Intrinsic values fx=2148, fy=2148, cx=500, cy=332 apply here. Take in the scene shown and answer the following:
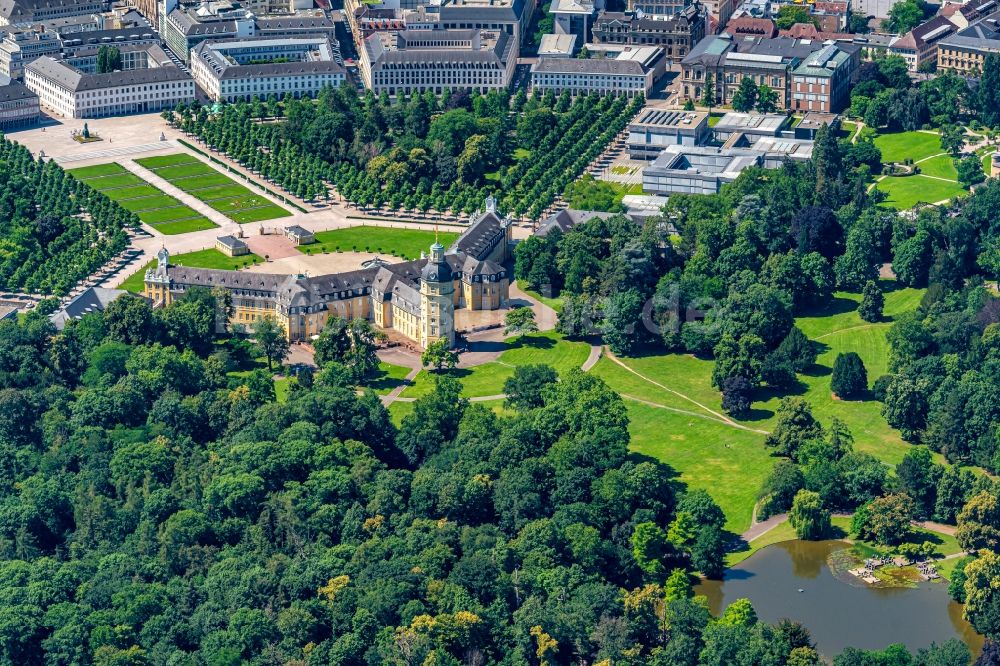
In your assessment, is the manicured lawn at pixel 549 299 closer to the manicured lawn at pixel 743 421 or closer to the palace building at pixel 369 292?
the palace building at pixel 369 292

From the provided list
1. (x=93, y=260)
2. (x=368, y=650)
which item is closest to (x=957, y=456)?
(x=368, y=650)

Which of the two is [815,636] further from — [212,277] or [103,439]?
[212,277]

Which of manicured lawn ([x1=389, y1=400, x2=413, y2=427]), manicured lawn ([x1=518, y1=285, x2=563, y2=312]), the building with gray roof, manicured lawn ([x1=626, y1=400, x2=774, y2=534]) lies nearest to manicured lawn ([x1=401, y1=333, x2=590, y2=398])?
manicured lawn ([x1=389, y1=400, x2=413, y2=427])

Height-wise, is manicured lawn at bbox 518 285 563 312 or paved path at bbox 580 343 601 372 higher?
manicured lawn at bbox 518 285 563 312

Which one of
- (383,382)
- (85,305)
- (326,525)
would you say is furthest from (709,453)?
(85,305)

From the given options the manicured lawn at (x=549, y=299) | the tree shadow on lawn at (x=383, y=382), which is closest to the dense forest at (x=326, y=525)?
the tree shadow on lawn at (x=383, y=382)

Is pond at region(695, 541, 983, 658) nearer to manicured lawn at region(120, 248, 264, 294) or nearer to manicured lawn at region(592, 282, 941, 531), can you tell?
manicured lawn at region(592, 282, 941, 531)

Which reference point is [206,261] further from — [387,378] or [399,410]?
[399,410]
